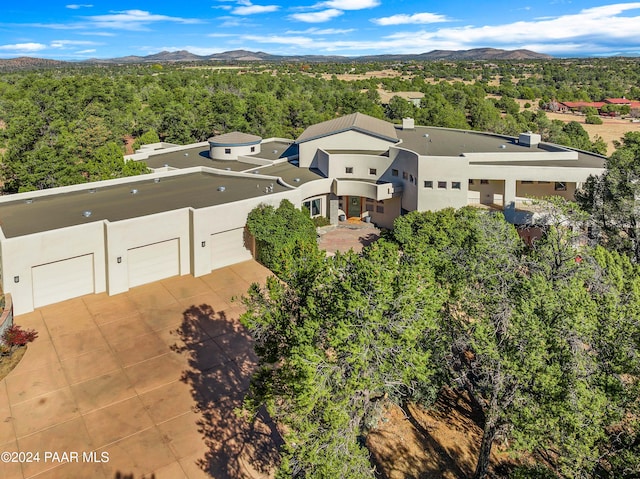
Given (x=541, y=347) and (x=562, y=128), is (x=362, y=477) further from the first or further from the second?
(x=562, y=128)

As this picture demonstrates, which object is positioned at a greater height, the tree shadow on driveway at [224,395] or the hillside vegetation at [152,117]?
the hillside vegetation at [152,117]

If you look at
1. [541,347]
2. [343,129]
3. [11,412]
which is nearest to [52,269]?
[11,412]

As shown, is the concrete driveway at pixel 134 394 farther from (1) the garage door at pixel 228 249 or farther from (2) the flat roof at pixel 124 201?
(2) the flat roof at pixel 124 201

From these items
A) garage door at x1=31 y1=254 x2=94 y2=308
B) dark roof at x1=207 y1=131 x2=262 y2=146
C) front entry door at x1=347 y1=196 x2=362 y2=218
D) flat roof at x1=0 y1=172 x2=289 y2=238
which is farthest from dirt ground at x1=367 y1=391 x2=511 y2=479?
dark roof at x1=207 y1=131 x2=262 y2=146

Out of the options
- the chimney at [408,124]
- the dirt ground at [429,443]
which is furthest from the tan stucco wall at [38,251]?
the chimney at [408,124]

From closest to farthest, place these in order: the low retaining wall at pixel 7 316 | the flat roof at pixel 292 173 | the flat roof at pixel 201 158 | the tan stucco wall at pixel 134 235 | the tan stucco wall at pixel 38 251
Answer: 1. the low retaining wall at pixel 7 316
2. the tan stucco wall at pixel 38 251
3. the tan stucco wall at pixel 134 235
4. the flat roof at pixel 292 173
5. the flat roof at pixel 201 158

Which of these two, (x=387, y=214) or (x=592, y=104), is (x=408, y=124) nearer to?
(x=387, y=214)
